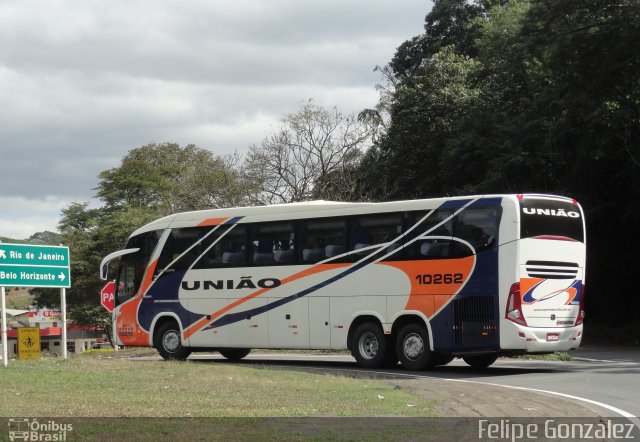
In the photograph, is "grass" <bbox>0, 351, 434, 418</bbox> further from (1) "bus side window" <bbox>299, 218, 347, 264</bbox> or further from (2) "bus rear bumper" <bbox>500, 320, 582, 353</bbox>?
(1) "bus side window" <bbox>299, 218, 347, 264</bbox>

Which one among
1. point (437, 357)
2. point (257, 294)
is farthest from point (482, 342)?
point (257, 294)

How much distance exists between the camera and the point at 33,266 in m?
21.3

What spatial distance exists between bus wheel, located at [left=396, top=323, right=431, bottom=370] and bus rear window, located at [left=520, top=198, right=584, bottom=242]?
3.23m

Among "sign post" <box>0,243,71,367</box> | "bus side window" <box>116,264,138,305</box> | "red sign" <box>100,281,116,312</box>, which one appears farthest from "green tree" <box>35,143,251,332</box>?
"sign post" <box>0,243,71,367</box>

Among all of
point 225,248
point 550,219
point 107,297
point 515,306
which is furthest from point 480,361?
point 107,297

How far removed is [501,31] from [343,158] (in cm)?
1113

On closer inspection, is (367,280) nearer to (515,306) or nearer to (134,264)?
(515,306)

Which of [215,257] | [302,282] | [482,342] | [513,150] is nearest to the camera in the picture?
[482,342]

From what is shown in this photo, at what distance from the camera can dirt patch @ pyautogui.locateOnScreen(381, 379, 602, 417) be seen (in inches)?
495

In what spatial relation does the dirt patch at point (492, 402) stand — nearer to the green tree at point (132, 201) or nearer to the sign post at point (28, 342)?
the sign post at point (28, 342)

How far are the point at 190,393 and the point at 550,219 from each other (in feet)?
29.5

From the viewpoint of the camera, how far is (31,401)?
12812 millimetres

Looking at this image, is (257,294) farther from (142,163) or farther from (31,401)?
(142,163)

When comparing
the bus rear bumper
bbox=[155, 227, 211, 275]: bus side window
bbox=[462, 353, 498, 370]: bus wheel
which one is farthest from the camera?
bbox=[155, 227, 211, 275]: bus side window
